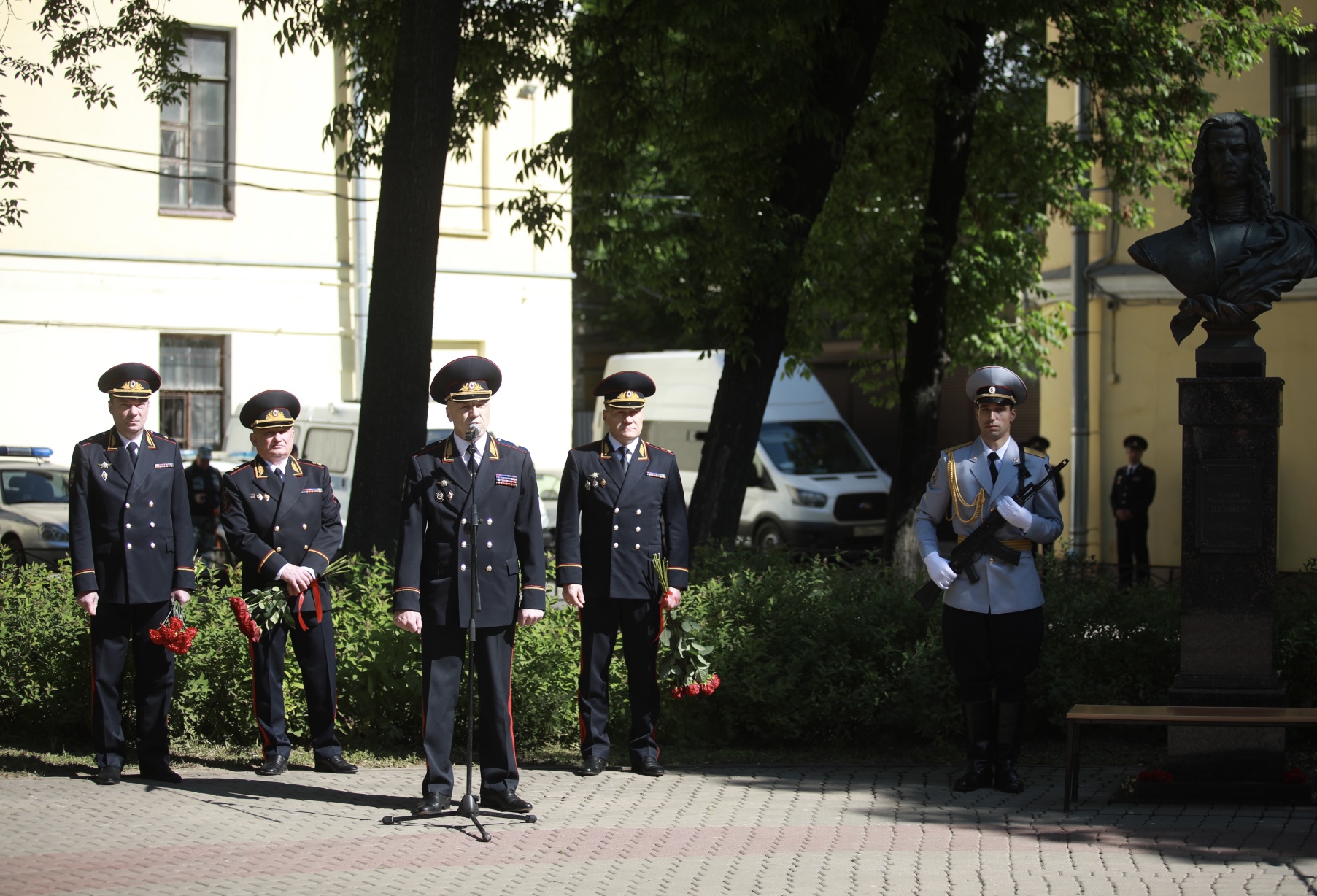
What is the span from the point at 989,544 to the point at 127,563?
4.43 meters

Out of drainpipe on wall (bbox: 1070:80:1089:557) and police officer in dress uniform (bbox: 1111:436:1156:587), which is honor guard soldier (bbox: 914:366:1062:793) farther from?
drainpipe on wall (bbox: 1070:80:1089:557)

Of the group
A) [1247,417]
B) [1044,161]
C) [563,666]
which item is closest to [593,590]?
[563,666]

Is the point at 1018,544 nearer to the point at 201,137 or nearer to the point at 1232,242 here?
the point at 1232,242

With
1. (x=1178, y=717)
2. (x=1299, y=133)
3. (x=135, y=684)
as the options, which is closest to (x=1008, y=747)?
(x=1178, y=717)

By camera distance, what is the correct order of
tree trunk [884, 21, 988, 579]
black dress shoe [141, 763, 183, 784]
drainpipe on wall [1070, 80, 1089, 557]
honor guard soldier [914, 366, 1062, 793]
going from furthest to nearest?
drainpipe on wall [1070, 80, 1089, 557] → tree trunk [884, 21, 988, 579] → black dress shoe [141, 763, 183, 784] → honor guard soldier [914, 366, 1062, 793]

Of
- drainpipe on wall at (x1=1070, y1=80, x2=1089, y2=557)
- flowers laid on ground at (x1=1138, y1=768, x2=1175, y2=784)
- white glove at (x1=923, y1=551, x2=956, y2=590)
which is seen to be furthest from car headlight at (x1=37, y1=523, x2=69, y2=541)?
flowers laid on ground at (x1=1138, y1=768, x2=1175, y2=784)

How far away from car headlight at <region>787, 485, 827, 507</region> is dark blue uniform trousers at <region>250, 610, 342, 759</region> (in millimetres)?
14757

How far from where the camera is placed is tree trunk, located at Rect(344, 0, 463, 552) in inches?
405

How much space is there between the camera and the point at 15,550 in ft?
53.6

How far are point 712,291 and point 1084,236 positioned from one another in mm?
10328

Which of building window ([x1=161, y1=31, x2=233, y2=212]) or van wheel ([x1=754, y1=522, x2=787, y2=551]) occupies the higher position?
building window ([x1=161, y1=31, x2=233, y2=212])

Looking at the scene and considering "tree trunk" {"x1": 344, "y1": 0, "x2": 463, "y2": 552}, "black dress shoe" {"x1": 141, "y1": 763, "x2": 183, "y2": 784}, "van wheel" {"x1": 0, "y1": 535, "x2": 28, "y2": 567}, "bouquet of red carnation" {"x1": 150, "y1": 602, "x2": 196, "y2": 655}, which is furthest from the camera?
"van wheel" {"x1": 0, "y1": 535, "x2": 28, "y2": 567}

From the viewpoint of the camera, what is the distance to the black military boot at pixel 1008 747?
772 centimetres

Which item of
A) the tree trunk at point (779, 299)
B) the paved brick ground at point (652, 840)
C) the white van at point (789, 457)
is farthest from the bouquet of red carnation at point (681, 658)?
the white van at point (789, 457)
